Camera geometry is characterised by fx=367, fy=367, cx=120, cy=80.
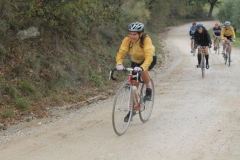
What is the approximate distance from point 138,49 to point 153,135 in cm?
171

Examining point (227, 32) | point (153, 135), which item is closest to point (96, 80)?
point (153, 135)

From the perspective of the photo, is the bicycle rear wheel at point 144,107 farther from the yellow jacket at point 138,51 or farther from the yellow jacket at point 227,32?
the yellow jacket at point 227,32

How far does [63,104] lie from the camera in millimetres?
9758

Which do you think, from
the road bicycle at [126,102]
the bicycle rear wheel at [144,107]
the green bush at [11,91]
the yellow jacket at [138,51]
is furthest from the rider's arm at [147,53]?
the green bush at [11,91]

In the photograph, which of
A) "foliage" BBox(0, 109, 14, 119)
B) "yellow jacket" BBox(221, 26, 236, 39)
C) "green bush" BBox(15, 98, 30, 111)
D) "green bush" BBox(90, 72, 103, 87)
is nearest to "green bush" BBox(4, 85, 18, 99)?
"green bush" BBox(15, 98, 30, 111)

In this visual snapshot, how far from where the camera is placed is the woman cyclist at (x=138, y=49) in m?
7.01

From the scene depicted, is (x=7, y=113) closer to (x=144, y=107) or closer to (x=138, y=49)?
(x=144, y=107)

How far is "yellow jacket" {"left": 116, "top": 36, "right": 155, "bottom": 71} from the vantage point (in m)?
7.07

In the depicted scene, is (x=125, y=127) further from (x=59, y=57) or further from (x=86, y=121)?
(x=59, y=57)

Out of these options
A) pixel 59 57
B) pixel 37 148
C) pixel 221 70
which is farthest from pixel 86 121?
pixel 221 70

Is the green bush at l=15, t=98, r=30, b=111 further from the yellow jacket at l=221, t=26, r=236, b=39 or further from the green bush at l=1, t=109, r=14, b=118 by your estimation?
the yellow jacket at l=221, t=26, r=236, b=39

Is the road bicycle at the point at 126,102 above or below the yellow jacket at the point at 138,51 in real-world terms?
below

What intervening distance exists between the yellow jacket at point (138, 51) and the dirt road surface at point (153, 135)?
4.58 feet

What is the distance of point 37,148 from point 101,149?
1.15 metres
